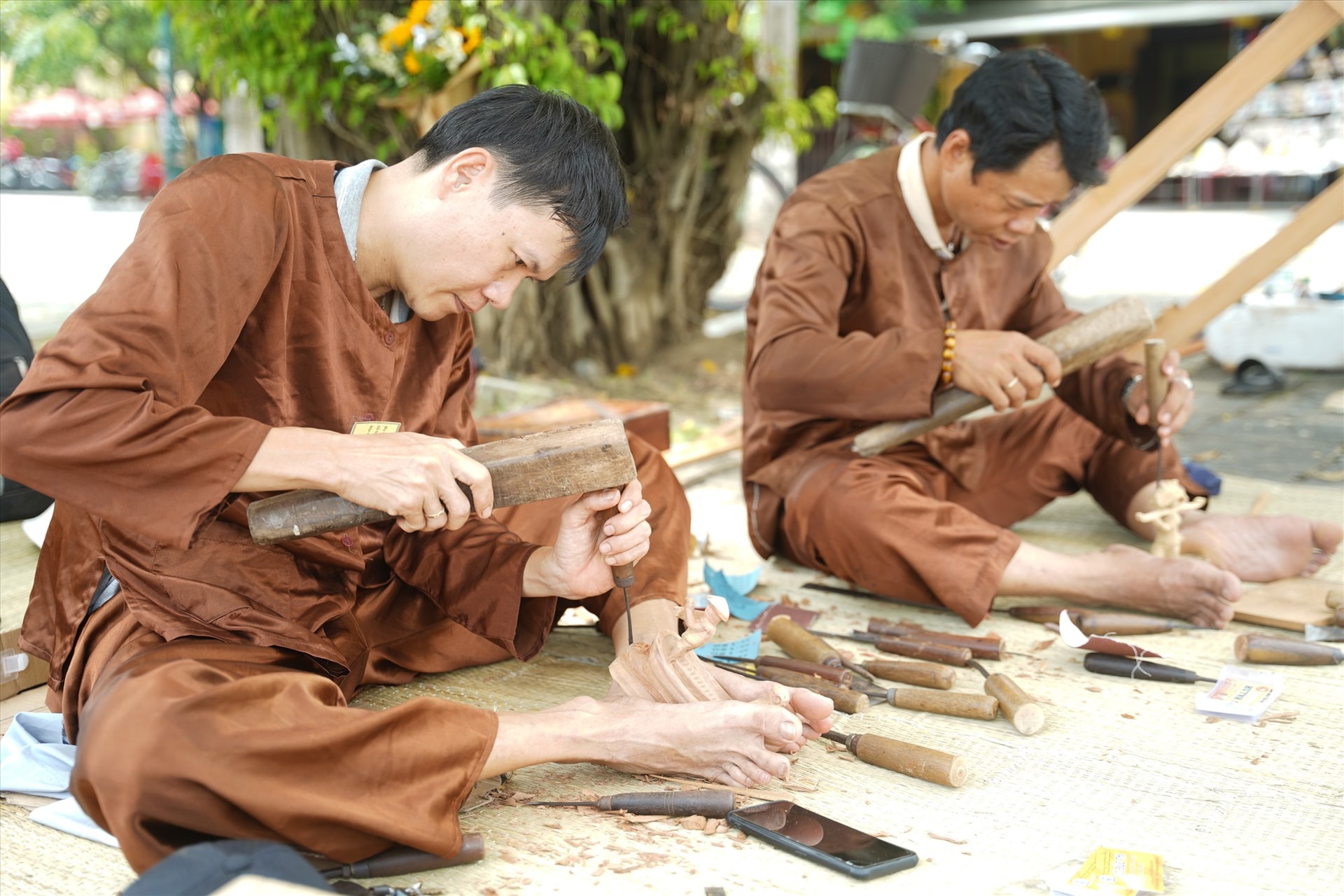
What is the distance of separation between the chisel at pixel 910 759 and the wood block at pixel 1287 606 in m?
1.14

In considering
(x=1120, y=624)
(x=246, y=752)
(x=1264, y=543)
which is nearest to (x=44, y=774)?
(x=246, y=752)

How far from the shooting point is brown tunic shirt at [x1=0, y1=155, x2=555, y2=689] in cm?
172

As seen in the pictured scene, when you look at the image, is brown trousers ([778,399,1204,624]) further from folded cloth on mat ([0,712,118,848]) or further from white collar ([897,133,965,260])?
folded cloth on mat ([0,712,118,848])

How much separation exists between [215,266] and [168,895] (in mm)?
908

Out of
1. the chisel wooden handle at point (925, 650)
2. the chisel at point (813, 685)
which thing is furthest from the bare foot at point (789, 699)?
the chisel wooden handle at point (925, 650)

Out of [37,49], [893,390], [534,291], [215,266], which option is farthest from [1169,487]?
[37,49]

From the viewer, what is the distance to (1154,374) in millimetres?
3145

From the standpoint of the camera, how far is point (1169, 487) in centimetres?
312

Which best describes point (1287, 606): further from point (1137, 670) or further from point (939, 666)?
point (939, 666)

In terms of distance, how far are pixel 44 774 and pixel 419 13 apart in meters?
3.49

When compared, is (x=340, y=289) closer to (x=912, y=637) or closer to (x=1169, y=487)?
(x=912, y=637)

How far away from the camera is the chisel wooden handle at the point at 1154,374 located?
3.12 metres

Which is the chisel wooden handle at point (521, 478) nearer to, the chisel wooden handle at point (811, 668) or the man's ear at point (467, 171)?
the man's ear at point (467, 171)

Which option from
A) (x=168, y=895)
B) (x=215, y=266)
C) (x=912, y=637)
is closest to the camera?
(x=168, y=895)
